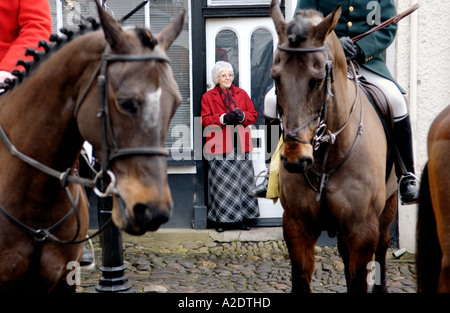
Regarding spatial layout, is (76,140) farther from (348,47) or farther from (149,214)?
(348,47)

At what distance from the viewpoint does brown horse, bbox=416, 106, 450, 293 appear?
9.70 feet

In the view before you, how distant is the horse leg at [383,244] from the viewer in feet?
17.4

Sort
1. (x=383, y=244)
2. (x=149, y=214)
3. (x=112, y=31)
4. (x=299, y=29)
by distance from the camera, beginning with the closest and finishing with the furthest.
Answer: (x=149, y=214) → (x=112, y=31) → (x=299, y=29) → (x=383, y=244)

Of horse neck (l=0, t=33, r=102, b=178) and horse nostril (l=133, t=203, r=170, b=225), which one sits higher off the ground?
horse neck (l=0, t=33, r=102, b=178)

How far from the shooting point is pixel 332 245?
8.17 m

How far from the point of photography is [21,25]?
3.72 metres

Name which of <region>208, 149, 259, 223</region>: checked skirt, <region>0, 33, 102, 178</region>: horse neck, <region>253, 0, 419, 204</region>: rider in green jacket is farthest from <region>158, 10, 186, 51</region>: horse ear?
<region>208, 149, 259, 223</region>: checked skirt

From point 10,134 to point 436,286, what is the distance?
2.52m

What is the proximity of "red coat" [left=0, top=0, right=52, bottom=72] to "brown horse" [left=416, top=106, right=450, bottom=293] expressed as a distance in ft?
8.15

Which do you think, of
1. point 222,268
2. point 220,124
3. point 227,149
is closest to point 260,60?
point 220,124

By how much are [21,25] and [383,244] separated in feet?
11.8

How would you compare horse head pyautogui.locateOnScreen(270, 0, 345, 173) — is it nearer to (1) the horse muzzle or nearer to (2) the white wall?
(1) the horse muzzle

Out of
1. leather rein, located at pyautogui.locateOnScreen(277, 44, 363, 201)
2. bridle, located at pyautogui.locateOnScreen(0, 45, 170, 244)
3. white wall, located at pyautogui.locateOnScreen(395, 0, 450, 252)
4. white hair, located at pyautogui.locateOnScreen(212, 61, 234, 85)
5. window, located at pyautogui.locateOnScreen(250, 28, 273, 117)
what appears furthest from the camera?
window, located at pyautogui.locateOnScreen(250, 28, 273, 117)
